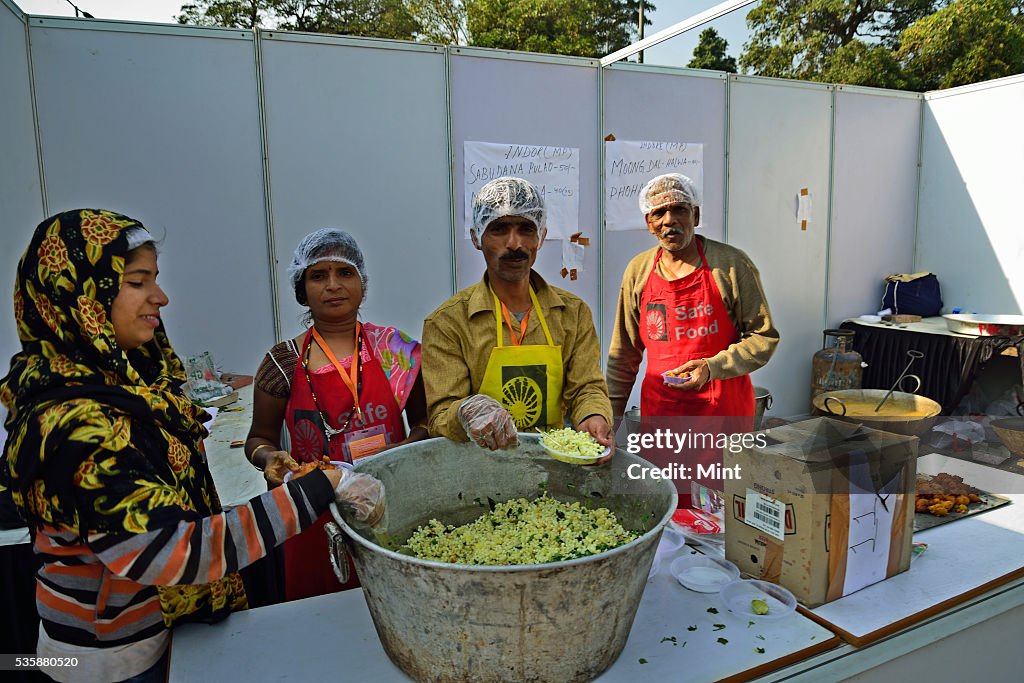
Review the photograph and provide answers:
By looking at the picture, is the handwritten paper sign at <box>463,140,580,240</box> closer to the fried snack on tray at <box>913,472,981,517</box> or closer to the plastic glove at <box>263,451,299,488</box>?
the plastic glove at <box>263,451,299,488</box>

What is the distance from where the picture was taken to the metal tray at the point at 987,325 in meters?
4.93

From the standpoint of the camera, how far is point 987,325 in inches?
195

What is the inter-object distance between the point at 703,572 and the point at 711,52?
21680 millimetres

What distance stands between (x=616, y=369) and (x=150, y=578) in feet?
7.58

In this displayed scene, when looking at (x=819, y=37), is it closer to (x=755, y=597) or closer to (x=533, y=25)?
(x=533, y=25)

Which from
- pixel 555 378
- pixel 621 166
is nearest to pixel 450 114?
pixel 621 166

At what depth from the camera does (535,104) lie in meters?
4.48

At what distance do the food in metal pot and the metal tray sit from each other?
4.97 m

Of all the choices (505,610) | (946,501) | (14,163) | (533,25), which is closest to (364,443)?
(505,610)

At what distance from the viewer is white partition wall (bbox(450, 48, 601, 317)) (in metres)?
4.29

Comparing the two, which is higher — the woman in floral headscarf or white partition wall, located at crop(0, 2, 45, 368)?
white partition wall, located at crop(0, 2, 45, 368)

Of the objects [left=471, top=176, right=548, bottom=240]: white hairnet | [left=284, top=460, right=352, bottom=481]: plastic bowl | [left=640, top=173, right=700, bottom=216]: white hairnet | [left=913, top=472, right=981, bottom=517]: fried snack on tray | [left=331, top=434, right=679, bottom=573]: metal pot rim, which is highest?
[left=640, top=173, right=700, bottom=216]: white hairnet

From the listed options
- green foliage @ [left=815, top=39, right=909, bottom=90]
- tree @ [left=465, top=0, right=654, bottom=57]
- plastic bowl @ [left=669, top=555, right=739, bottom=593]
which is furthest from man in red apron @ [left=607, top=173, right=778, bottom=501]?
tree @ [left=465, top=0, right=654, bottom=57]

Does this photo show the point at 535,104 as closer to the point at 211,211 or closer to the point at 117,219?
the point at 211,211
